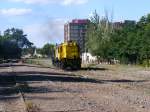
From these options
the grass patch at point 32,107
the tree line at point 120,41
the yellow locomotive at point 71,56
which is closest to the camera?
the grass patch at point 32,107

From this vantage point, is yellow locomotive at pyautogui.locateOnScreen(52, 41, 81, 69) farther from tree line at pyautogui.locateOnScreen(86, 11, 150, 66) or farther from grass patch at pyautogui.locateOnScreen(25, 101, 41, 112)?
grass patch at pyautogui.locateOnScreen(25, 101, 41, 112)

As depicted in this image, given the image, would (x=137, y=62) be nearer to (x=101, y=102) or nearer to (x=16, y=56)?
(x=101, y=102)

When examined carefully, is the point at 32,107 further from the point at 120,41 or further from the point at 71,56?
the point at 120,41

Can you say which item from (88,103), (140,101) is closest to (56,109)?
(88,103)

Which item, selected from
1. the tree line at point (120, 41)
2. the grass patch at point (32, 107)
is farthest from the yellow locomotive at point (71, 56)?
the grass patch at point (32, 107)

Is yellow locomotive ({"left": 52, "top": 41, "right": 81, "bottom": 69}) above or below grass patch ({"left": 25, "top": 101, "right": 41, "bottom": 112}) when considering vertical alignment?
above

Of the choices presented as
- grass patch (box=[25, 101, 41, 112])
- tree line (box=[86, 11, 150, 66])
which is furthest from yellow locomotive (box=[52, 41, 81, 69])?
grass patch (box=[25, 101, 41, 112])

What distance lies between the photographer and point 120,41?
114000 mm

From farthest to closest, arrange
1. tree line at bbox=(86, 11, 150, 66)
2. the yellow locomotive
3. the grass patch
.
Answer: tree line at bbox=(86, 11, 150, 66) → the yellow locomotive → the grass patch

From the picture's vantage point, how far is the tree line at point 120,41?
9912 centimetres

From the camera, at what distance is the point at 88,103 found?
22.6m

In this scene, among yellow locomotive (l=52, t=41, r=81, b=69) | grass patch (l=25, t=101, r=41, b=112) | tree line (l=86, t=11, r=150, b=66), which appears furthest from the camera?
tree line (l=86, t=11, r=150, b=66)

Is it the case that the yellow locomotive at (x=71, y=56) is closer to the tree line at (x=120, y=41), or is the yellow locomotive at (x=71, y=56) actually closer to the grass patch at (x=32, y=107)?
the tree line at (x=120, y=41)

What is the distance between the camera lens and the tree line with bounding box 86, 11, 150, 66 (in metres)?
99.1
